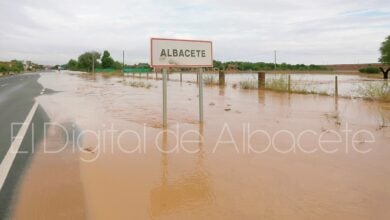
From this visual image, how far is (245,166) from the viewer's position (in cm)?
572

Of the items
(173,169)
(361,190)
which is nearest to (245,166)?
(173,169)

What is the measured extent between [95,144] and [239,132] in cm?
302

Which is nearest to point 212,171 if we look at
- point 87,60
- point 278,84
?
point 278,84

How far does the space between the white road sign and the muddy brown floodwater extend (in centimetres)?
149

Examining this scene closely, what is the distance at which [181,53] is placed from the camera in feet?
28.9

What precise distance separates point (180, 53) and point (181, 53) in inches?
1.1

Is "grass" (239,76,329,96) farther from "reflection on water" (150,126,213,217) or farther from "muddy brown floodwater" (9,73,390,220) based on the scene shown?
"reflection on water" (150,126,213,217)

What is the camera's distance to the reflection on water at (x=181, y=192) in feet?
13.7

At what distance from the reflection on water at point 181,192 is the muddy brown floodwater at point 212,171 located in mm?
12

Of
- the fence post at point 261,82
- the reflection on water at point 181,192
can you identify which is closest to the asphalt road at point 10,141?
the reflection on water at point 181,192

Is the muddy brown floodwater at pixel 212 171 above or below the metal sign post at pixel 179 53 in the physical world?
below

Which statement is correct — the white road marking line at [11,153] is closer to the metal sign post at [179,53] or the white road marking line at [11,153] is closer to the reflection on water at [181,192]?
the reflection on water at [181,192]

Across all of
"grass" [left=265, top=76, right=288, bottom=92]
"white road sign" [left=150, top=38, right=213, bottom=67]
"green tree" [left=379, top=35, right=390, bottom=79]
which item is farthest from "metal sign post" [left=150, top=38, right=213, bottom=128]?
"green tree" [left=379, top=35, right=390, bottom=79]

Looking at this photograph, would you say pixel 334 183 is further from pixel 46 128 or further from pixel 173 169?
pixel 46 128
